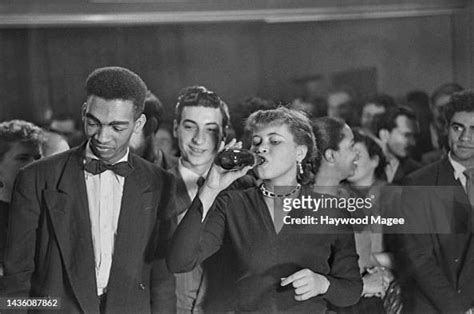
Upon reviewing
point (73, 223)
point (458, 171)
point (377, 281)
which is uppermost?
point (458, 171)

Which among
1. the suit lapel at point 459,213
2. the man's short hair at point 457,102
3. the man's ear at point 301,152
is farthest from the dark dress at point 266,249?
the man's short hair at point 457,102

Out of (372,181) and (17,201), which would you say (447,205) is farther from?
(17,201)

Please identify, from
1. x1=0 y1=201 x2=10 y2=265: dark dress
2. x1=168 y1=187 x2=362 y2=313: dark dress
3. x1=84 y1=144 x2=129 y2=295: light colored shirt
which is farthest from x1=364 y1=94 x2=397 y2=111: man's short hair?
x1=0 y1=201 x2=10 y2=265: dark dress

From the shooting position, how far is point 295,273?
2070 millimetres

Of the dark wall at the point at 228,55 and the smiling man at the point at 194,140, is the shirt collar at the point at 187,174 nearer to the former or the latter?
the smiling man at the point at 194,140

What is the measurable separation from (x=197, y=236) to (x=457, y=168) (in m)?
0.81

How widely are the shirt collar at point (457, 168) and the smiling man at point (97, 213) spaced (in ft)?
2.79

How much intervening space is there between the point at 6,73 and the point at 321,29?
0.96 m

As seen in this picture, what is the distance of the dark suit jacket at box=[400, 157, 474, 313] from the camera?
2119mm

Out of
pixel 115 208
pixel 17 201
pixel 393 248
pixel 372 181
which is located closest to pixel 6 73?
pixel 17 201

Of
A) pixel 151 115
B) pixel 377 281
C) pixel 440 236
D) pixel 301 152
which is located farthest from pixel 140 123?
pixel 440 236

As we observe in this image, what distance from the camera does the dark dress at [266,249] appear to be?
2.06 metres

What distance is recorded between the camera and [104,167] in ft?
6.71

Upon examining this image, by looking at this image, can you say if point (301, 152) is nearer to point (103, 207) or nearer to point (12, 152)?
point (103, 207)
